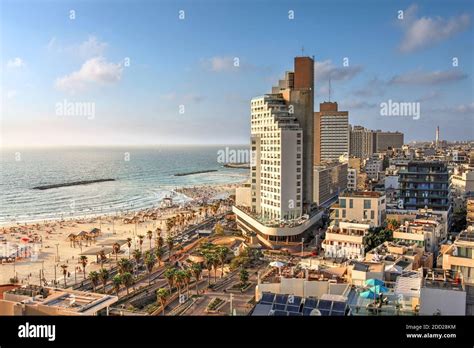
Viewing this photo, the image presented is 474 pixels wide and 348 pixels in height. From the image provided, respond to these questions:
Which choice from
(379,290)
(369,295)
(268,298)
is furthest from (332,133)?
(268,298)

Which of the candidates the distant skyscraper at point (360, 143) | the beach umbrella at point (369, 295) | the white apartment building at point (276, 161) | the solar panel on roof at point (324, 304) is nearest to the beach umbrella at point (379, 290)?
the beach umbrella at point (369, 295)

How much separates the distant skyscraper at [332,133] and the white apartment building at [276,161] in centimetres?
3060

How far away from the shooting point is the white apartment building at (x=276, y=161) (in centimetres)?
1911

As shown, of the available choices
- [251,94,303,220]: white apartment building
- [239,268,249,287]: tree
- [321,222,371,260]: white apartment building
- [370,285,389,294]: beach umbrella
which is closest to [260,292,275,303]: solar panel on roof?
[370,285,389,294]: beach umbrella

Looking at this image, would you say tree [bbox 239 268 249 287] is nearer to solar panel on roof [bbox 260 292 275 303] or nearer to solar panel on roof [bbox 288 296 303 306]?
solar panel on roof [bbox 260 292 275 303]

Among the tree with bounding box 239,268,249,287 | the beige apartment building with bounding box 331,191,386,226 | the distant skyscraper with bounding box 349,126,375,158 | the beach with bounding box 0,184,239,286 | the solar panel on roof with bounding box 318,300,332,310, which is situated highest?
the distant skyscraper with bounding box 349,126,375,158

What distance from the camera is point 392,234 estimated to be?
1434cm

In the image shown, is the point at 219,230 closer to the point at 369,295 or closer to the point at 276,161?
the point at 276,161

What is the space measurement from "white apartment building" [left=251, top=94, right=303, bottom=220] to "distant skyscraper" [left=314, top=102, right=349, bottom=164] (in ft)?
100

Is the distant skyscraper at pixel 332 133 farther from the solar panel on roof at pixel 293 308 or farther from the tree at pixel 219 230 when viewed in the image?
the solar panel on roof at pixel 293 308

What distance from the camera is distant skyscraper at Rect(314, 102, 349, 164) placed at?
50375mm

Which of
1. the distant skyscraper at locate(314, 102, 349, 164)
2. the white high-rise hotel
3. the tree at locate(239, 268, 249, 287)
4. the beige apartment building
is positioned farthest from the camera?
the distant skyscraper at locate(314, 102, 349, 164)

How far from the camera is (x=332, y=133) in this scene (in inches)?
1998
